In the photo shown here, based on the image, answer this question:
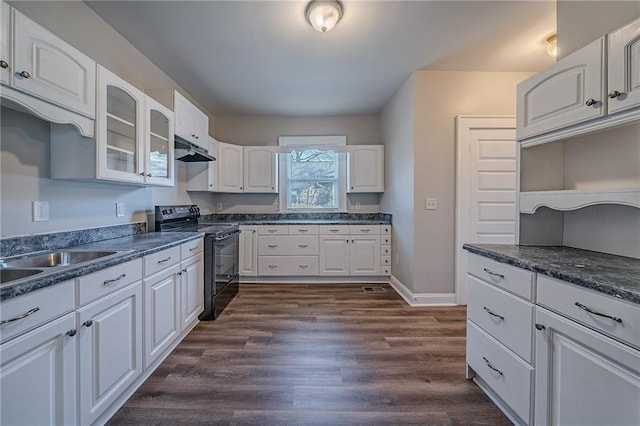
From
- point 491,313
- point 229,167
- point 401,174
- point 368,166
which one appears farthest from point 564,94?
point 229,167

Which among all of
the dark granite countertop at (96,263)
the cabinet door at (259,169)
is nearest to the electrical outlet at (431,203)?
the cabinet door at (259,169)

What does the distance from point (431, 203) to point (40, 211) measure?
3.25m

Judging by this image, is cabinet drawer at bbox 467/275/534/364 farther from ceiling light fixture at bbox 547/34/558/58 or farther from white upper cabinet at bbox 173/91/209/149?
white upper cabinet at bbox 173/91/209/149

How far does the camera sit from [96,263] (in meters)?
1.30

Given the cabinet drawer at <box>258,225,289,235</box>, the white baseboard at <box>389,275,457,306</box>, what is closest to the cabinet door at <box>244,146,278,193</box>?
the cabinet drawer at <box>258,225,289,235</box>

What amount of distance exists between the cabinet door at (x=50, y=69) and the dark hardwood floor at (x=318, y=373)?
172cm

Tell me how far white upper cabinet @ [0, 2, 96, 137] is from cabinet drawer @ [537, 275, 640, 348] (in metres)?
2.46

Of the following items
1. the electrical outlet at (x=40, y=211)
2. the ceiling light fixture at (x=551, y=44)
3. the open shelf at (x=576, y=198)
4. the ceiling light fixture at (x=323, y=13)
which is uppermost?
the ceiling light fixture at (x=551, y=44)

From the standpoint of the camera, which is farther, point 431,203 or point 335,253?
point 335,253

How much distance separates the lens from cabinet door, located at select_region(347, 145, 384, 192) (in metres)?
4.17

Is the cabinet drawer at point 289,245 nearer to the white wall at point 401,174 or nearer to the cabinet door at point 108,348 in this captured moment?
the white wall at point 401,174

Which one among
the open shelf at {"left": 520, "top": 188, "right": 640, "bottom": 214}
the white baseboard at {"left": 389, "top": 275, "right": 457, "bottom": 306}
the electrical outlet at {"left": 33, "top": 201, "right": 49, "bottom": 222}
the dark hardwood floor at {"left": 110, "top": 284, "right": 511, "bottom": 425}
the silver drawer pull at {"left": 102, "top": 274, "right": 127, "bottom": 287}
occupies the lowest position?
the dark hardwood floor at {"left": 110, "top": 284, "right": 511, "bottom": 425}

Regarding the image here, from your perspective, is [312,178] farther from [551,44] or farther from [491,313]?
[491,313]

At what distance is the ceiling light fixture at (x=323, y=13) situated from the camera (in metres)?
1.90
